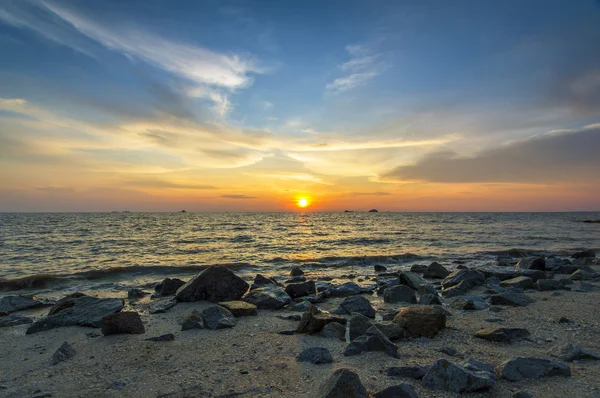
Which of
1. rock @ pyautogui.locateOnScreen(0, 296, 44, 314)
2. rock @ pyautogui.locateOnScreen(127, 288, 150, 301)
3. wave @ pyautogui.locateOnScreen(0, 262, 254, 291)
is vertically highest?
rock @ pyautogui.locateOnScreen(0, 296, 44, 314)

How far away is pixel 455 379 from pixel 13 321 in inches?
364

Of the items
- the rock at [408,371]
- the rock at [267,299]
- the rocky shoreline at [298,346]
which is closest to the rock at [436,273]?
the rocky shoreline at [298,346]

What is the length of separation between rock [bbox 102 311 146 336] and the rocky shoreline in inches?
0.8

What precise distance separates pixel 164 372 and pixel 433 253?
68.5 ft

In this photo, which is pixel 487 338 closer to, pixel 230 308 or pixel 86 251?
pixel 230 308

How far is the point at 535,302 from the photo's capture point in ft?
29.6

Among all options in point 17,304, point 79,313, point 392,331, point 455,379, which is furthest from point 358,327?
point 17,304

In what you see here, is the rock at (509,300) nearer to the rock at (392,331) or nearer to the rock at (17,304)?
the rock at (392,331)

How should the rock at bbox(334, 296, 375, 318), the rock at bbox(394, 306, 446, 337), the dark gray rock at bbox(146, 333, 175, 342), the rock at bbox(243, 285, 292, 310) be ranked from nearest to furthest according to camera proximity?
the rock at bbox(394, 306, 446, 337) < the dark gray rock at bbox(146, 333, 175, 342) < the rock at bbox(334, 296, 375, 318) < the rock at bbox(243, 285, 292, 310)

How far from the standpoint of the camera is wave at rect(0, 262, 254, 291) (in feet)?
43.2

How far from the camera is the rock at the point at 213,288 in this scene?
9.82 meters

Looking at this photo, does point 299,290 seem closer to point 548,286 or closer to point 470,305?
point 470,305

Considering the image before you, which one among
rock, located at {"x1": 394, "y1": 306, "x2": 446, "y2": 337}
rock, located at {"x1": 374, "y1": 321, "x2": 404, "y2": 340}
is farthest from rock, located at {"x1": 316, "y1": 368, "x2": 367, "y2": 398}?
rock, located at {"x1": 394, "y1": 306, "x2": 446, "y2": 337}

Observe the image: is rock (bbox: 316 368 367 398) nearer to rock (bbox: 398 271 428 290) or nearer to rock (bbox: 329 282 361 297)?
rock (bbox: 329 282 361 297)
